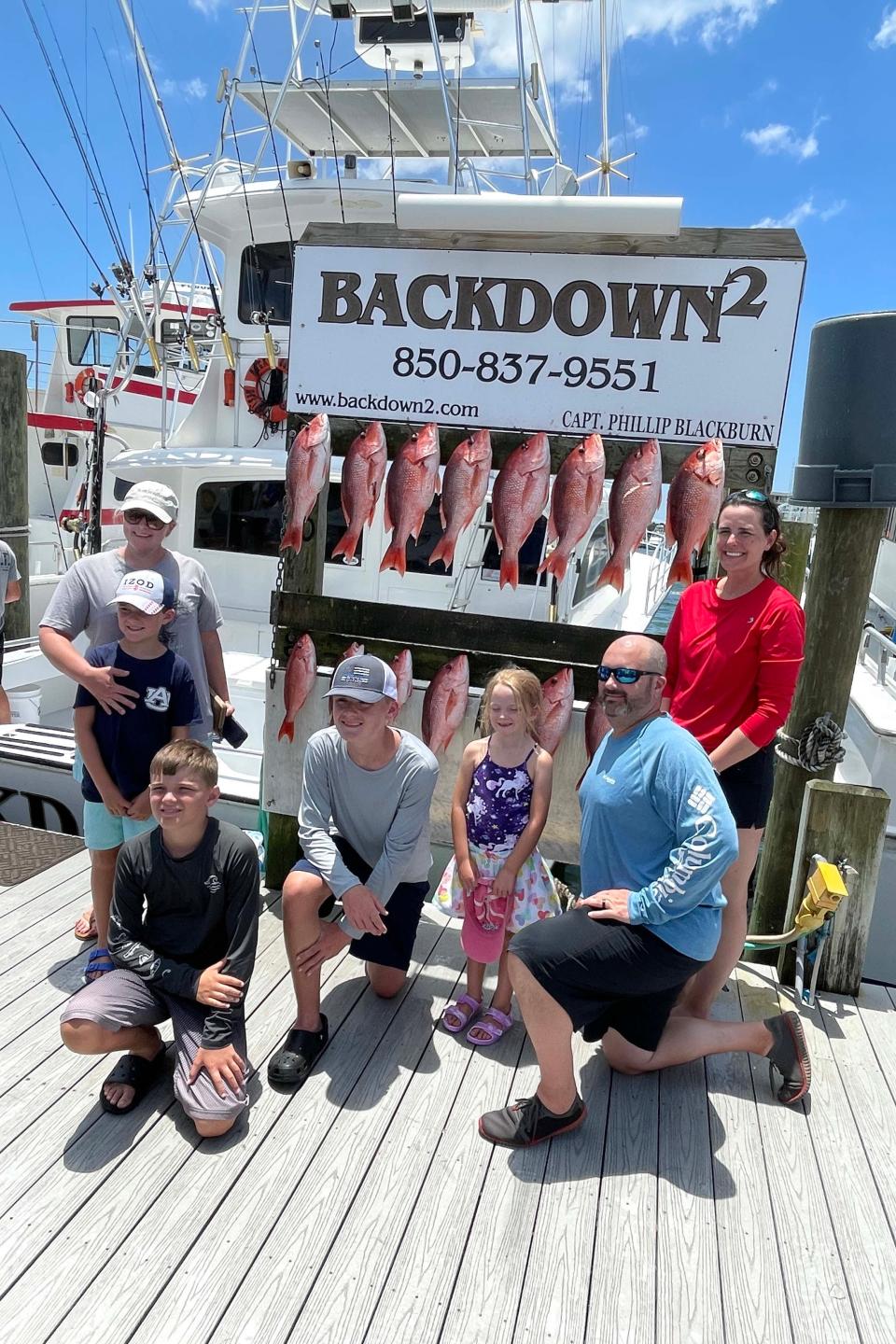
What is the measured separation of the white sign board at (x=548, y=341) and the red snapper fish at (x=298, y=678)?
0.92 meters

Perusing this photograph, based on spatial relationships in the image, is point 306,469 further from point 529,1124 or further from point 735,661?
point 529,1124

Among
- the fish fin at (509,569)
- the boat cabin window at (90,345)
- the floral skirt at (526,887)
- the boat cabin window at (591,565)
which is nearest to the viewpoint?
the floral skirt at (526,887)

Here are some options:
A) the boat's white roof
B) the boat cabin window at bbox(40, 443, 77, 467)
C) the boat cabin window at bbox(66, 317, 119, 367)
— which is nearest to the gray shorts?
the boat's white roof

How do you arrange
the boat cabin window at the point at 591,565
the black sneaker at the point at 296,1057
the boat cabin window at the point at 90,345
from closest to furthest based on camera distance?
the black sneaker at the point at 296,1057
the boat cabin window at the point at 591,565
the boat cabin window at the point at 90,345

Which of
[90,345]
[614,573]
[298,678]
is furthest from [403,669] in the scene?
[90,345]

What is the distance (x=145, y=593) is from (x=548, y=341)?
5.43 ft

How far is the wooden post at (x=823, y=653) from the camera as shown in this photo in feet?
10.6

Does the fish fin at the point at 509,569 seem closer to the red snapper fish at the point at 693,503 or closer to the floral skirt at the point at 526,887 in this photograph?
the red snapper fish at the point at 693,503

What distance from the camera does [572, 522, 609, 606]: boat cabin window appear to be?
783cm

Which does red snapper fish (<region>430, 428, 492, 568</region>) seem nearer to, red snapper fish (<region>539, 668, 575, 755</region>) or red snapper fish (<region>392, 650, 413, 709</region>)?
red snapper fish (<region>392, 650, 413, 709</region>)

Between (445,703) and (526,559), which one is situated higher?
(526,559)

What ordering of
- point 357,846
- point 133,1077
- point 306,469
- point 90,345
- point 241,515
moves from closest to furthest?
point 133,1077
point 357,846
point 306,469
point 241,515
point 90,345

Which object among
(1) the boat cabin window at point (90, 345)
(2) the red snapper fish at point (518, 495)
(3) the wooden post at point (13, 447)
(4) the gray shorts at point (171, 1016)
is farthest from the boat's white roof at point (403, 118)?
(1) the boat cabin window at point (90, 345)

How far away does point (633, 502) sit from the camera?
2.88 m
